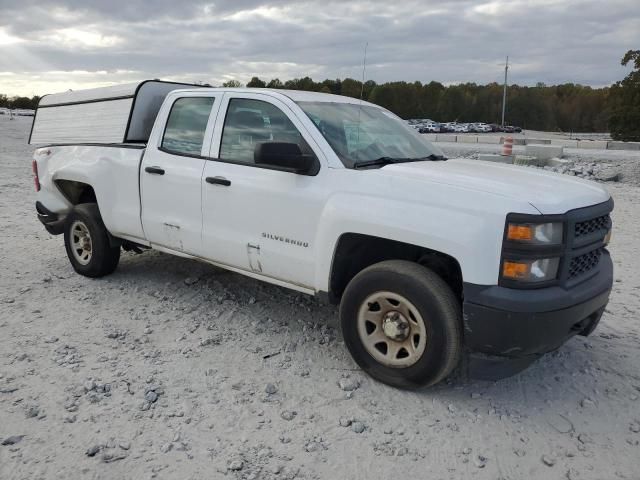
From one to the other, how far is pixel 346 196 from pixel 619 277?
4020mm

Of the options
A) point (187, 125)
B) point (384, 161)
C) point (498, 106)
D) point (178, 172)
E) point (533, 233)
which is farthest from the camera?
point (498, 106)

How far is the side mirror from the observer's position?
12.3ft

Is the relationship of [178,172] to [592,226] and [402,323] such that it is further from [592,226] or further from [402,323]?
[592,226]

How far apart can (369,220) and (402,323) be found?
2.24ft

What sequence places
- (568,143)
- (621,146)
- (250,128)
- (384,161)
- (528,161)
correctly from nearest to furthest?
(384,161)
(250,128)
(528,161)
(621,146)
(568,143)

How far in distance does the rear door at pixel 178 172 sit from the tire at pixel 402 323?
5.18 feet

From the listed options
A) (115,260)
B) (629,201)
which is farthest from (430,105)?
(115,260)

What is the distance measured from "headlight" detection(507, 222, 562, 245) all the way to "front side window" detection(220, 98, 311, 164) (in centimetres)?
171

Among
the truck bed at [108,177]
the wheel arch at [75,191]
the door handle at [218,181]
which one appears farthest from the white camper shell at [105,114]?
the door handle at [218,181]

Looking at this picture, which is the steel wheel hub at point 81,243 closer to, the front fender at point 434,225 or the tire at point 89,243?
the tire at point 89,243

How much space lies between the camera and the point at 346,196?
374 cm

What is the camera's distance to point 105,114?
5625 millimetres

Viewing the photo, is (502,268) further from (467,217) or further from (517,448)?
(517,448)

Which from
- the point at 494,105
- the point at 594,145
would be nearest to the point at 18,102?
the point at 494,105
